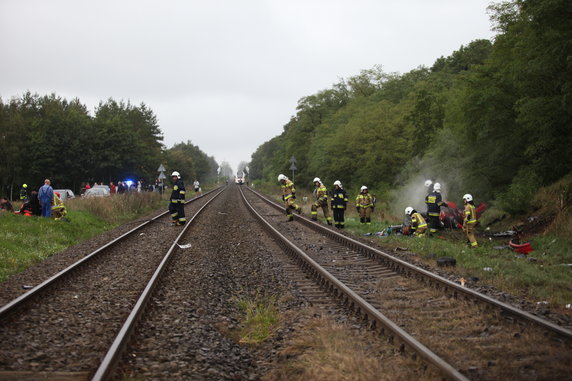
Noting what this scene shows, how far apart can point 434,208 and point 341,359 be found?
1089 centimetres

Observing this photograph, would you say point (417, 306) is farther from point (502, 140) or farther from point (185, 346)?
point (502, 140)

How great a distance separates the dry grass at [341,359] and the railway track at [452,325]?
0.67 feet

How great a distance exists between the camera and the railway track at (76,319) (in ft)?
15.5

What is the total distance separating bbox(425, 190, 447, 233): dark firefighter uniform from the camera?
47.9 feet

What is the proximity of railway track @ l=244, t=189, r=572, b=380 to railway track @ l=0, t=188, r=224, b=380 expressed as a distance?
2.89m

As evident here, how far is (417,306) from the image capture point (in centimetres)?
677

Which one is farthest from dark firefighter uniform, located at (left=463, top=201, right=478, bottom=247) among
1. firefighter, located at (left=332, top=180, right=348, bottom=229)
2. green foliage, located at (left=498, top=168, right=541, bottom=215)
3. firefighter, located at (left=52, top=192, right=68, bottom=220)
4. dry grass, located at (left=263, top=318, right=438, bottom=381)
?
firefighter, located at (left=52, top=192, right=68, bottom=220)

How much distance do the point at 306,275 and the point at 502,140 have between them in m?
15.2

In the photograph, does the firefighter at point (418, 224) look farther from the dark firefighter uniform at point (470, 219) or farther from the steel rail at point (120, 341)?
the steel rail at point (120, 341)

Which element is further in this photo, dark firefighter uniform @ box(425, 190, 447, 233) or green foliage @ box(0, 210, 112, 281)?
dark firefighter uniform @ box(425, 190, 447, 233)

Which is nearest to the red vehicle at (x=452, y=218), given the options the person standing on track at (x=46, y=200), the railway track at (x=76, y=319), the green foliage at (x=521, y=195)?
the green foliage at (x=521, y=195)

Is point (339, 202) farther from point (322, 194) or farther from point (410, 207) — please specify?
point (410, 207)

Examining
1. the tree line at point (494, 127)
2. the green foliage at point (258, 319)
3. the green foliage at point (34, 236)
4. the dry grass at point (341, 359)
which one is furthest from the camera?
the tree line at point (494, 127)

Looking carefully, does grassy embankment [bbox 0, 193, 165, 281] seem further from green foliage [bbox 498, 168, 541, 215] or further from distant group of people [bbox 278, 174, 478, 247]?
green foliage [bbox 498, 168, 541, 215]
